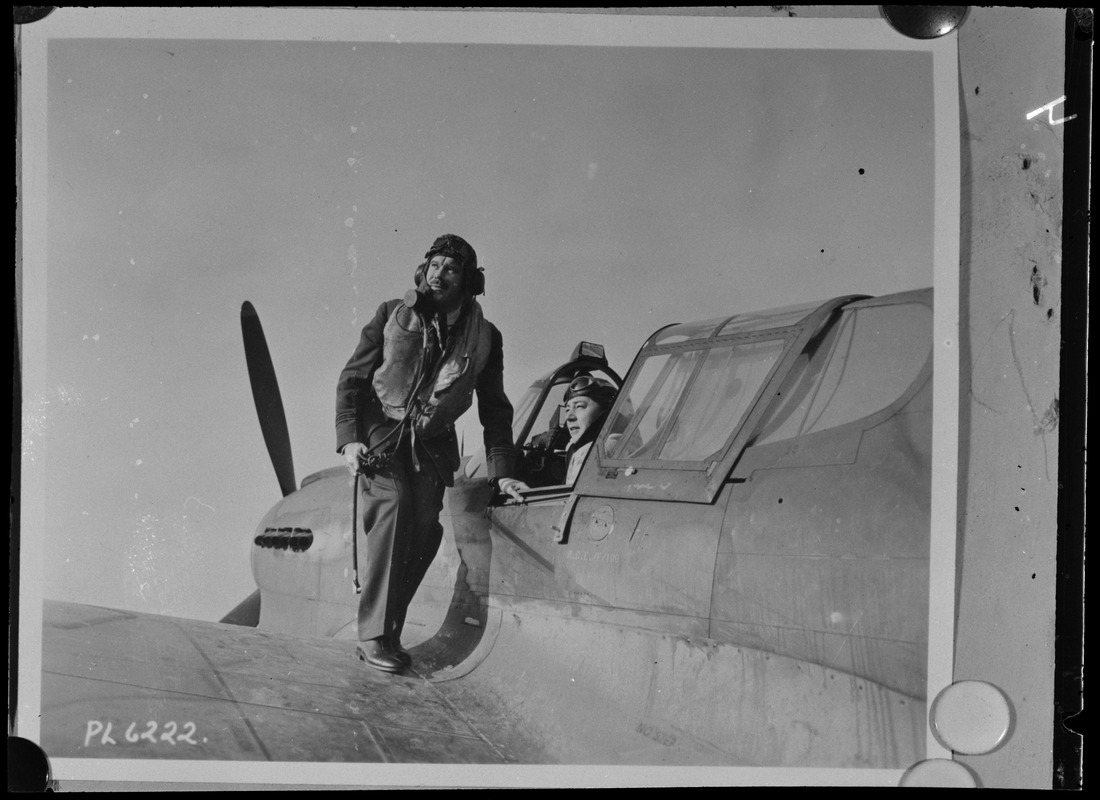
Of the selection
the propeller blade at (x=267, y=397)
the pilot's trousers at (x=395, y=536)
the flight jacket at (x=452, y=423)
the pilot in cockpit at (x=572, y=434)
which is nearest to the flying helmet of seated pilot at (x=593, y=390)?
the pilot in cockpit at (x=572, y=434)

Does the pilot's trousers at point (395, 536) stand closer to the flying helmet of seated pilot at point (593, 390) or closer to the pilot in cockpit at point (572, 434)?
the pilot in cockpit at point (572, 434)

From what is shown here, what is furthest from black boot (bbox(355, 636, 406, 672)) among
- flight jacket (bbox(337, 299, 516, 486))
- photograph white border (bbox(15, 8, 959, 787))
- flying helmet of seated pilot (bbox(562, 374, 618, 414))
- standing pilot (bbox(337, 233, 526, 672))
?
flying helmet of seated pilot (bbox(562, 374, 618, 414))

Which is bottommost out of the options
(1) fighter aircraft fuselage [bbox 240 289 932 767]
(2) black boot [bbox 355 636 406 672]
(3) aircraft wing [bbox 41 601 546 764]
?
(3) aircraft wing [bbox 41 601 546 764]

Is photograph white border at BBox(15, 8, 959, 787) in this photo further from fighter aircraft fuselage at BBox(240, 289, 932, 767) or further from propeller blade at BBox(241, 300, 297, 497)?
propeller blade at BBox(241, 300, 297, 497)

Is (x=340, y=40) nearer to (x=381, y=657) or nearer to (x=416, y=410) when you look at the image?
(x=416, y=410)

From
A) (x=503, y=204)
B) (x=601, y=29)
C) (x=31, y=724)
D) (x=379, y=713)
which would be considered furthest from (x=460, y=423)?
(x=31, y=724)
